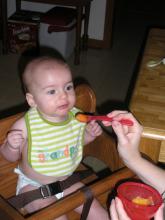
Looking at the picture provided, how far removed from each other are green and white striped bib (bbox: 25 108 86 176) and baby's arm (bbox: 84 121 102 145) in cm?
4

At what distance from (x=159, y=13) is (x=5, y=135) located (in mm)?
3942

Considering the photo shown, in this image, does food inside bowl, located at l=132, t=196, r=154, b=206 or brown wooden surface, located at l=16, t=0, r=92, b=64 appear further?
brown wooden surface, located at l=16, t=0, r=92, b=64

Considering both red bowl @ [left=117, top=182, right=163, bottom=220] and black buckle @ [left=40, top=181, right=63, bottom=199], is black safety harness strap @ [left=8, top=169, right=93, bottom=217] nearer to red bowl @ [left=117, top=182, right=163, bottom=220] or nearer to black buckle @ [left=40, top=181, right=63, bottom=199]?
black buckle @ [left=40, top=181, right=63, bottom=199]

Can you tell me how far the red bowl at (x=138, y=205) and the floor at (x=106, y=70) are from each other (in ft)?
4.85

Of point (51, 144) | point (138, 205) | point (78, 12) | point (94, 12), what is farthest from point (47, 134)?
point (94, 12)

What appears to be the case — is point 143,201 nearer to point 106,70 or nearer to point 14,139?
point 14,139

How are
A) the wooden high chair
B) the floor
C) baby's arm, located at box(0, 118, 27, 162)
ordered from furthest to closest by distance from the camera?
1. the floor
2. baby's arm, located at box(0, 118, 27, 162)
3. the wooden high chair

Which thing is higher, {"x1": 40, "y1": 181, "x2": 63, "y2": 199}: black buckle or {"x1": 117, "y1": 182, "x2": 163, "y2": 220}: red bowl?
{"x1": 117, "y1": 182, "x2": 163, "y2": 220}: red bowl

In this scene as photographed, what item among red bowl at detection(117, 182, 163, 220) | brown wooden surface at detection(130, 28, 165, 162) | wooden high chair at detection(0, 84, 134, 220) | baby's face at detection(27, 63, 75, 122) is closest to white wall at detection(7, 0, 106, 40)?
brown wooden surface at detection(130, 28, 165, 162)

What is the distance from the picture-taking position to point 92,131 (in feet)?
3.78

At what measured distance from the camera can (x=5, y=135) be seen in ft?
3.54

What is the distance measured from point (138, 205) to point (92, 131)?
1.39 feet

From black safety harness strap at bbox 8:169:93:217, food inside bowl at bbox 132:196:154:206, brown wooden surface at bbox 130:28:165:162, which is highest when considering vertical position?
brown wooden surface at bbox 130:28:165:162

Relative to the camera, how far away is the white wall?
10.3 feet
